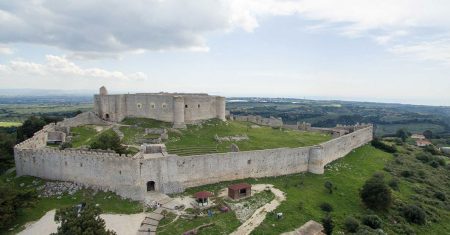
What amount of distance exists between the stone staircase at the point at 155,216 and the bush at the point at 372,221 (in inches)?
726

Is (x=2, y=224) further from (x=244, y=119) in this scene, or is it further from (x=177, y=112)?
(x=244, y=119)

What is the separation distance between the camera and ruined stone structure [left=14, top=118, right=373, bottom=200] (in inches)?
1197

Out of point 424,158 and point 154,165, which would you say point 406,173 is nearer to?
point 424,158

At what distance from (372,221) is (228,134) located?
2196 cm

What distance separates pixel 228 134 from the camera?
155 feet

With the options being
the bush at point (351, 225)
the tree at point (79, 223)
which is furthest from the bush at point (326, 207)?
the tree at point (79, 223)

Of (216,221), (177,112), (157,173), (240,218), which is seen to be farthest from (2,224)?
(177,112)

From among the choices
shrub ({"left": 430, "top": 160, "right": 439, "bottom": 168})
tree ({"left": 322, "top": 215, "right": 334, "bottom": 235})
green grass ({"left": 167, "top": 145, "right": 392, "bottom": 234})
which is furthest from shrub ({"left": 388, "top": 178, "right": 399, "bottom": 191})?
shrub ({"left": 430, "top": 160, "right": 439, "bottom": 168})

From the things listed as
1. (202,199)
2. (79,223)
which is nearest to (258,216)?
(202,199)

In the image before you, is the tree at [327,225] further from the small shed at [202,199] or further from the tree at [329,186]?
the small shed at [202,199]

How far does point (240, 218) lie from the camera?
27.6 meters

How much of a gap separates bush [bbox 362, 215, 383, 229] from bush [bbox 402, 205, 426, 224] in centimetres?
526

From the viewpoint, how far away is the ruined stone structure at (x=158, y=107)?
4872cm

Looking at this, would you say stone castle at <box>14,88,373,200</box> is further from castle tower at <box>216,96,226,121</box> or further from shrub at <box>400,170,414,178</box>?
shrub at <box>400,170,414,178</box>
